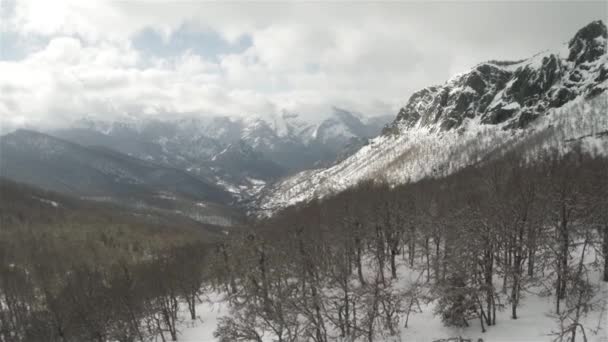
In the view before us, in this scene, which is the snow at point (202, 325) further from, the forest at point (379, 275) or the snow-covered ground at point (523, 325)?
the snow-covered ground at point (523, 325)

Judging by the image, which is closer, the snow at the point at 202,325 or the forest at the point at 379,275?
the forest at the point at 379,275

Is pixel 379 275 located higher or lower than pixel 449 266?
lower

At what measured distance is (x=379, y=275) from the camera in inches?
1700

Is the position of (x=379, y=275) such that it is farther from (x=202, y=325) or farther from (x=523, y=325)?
(x=202, y=325)

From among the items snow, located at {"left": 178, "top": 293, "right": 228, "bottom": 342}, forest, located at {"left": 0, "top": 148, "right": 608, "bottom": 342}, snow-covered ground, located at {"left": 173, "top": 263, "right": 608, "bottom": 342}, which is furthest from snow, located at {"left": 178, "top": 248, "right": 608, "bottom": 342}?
snow, located at {"left": 178, "top": 293, "right": 228, "bottom": 342}

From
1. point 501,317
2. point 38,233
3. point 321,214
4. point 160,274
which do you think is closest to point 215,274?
point 160,274

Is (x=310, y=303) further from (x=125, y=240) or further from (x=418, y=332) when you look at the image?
(x=125, y=240)

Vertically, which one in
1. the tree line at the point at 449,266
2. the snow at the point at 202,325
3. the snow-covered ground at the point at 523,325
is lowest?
the snow at the point at 202,325

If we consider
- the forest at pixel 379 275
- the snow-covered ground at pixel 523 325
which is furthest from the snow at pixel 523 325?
the forest at pixel 379 275

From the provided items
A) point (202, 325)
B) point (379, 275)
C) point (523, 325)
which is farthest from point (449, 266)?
point (202, 325)

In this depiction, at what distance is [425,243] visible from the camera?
43.6m

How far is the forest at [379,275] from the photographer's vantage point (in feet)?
85.6

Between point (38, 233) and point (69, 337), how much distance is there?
435 ft

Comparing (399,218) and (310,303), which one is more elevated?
(399,218)
